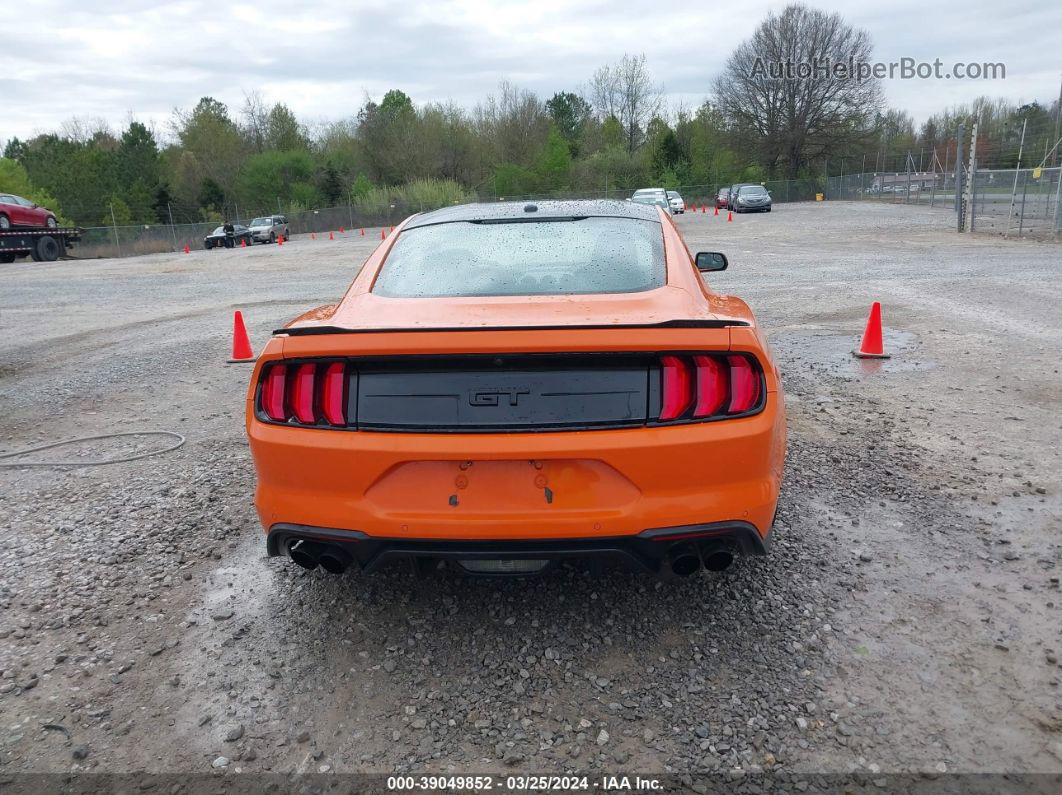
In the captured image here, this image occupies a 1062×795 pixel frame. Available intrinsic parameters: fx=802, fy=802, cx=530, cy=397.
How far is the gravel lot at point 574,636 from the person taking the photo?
241 centimetres

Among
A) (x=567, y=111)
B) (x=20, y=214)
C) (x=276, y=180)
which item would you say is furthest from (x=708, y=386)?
(x=567, y=111)

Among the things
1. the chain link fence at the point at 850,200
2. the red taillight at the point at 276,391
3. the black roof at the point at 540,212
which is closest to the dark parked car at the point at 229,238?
the chain link fence at the point at 850,200

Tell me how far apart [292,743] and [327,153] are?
7550cm

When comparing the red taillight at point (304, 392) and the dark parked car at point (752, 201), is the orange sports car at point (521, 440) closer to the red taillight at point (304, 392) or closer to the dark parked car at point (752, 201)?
the red taillight at point (304, 392)

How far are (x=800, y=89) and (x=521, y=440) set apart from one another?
6373 centimetres

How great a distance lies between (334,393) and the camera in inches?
111

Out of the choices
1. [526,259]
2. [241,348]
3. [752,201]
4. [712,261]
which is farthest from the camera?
[752,201]

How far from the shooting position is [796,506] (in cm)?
407

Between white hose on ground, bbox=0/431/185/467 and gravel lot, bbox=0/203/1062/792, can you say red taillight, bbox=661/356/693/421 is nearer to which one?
gravel lot, bbox=0/203/1062/792

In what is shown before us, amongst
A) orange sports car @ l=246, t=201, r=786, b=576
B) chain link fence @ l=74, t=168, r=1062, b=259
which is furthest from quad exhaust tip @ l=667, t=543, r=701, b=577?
chain link fence @ l=74, t=168, r=1062, b=259

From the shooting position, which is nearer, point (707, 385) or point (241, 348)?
point (707, 385)

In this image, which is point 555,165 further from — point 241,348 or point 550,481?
point 550,481

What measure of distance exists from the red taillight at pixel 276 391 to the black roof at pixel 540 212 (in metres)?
1.58

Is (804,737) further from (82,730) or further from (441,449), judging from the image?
(82,730)
